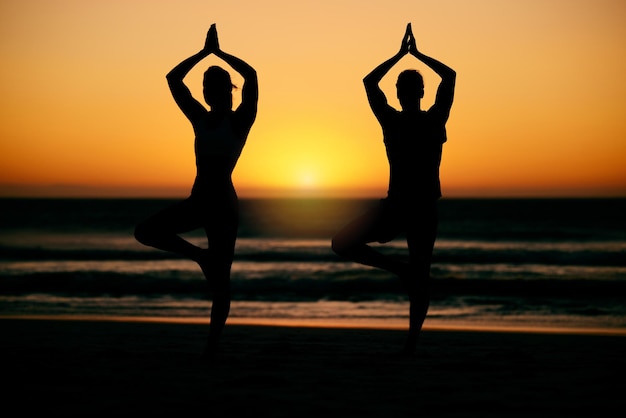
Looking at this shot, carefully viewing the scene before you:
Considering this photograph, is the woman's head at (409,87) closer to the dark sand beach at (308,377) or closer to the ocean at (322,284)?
the dark sand beach at (308,377)

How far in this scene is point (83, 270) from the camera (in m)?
20.2

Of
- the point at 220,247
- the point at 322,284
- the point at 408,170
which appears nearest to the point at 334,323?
the point at 220,247

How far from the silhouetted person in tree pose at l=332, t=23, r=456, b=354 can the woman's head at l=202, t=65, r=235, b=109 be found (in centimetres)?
99

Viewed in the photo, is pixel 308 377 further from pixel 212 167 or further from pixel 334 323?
pixel 334 323

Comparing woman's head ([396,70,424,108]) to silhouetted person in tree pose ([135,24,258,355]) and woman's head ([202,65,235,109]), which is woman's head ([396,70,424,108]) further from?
woman's head ([202,65,235,109])

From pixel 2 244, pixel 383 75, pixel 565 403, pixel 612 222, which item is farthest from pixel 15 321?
pixel 612 222

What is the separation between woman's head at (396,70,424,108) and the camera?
5480 mm

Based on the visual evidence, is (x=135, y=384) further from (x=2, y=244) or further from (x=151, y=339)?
(x=2, y=244)

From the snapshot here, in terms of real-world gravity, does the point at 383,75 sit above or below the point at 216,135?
above

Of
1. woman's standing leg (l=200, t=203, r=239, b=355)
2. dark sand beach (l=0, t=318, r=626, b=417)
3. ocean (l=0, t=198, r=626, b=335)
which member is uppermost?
woman's standing leg (l=200, t=203, r=239, b=355)

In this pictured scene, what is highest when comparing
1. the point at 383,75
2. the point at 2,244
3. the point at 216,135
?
the point at 383,75

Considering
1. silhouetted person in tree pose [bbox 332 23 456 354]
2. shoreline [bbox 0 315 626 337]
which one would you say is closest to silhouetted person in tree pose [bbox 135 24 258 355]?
silhouetted person in tree pose [bbox 332 23 456 354]

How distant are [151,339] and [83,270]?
539 inches

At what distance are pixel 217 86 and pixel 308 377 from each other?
6.90 feet
